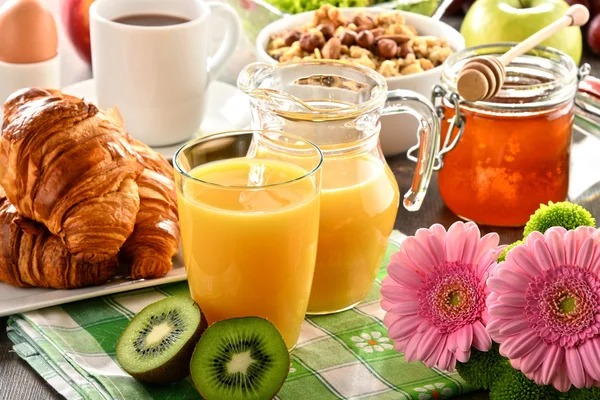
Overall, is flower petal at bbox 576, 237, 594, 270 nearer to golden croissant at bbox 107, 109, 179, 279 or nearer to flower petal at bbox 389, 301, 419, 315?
flower petal at bbox 389, 301, 419, 315

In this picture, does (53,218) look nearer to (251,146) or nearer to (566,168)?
(251,146)

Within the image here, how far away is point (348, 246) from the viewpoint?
1.11 m

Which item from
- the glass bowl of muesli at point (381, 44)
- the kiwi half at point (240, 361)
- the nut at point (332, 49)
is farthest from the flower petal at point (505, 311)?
the nut at point (332, 49)

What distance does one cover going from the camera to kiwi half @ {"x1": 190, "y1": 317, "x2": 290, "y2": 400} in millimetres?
931

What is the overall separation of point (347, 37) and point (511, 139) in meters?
0.40

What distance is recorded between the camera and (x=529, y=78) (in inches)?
53.9

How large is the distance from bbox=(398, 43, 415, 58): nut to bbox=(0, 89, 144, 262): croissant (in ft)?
2.00

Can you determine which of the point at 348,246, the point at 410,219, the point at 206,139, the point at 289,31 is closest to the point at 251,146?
the point at 206,139

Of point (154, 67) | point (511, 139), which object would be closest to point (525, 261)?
point (511, 139)

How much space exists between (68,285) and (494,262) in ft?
1.69

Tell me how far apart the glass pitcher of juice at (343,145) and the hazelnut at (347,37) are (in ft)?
1.42

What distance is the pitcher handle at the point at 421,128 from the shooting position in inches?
44.8

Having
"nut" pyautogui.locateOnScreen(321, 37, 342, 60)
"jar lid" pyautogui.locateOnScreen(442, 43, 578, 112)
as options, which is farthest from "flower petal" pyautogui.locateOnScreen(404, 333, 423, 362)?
"nut" pyautogui.locateOnScreen(321, 37, 342, 60)

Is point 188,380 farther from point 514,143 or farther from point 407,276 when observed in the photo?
point 514,143
